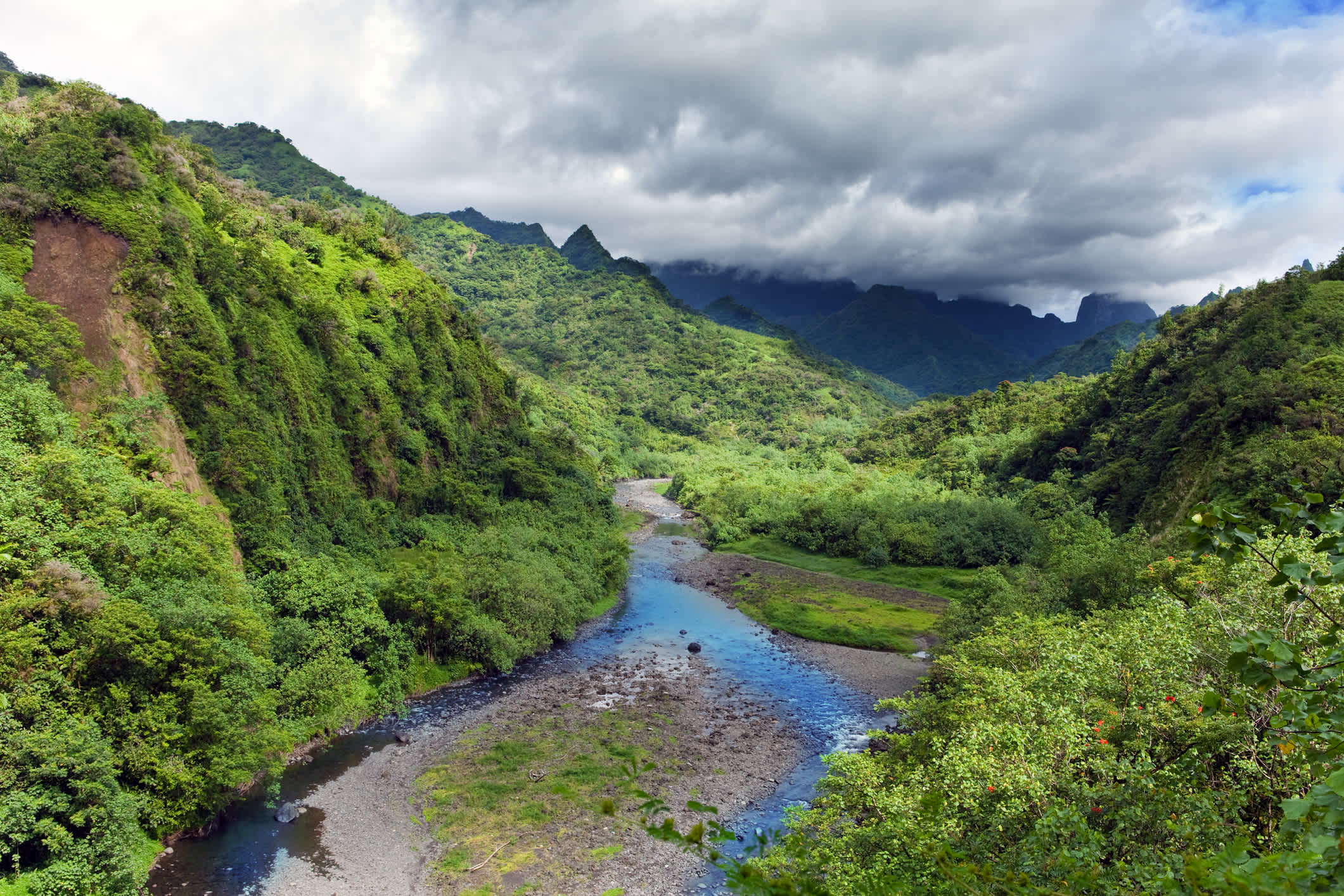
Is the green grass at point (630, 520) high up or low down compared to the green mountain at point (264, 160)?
down

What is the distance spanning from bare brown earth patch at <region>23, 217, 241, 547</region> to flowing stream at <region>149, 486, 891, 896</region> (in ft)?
39.4

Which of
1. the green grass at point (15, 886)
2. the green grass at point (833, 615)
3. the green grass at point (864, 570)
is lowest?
the green grass at point (833, 615)

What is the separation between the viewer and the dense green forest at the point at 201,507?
2327 cm

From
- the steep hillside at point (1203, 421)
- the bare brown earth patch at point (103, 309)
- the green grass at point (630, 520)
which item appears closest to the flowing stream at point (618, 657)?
the bare brown earth patch at point (103, 309)

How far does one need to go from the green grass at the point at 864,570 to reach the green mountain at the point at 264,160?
124 m

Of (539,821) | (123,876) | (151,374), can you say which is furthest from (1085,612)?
(151,374)

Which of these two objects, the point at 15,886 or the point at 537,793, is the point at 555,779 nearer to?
the point at 537,793

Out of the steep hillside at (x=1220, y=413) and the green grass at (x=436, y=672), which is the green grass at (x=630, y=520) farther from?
the steep hillside at (x=1220, y=413)

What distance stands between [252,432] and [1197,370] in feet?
252

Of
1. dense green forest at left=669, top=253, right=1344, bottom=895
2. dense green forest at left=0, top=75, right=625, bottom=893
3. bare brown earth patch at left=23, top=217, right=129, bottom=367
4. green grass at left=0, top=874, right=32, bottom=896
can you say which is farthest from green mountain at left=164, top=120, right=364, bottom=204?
green grass at left=0, top=874, right=32, bottom=896

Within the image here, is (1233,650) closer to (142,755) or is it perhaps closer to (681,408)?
(142,755)

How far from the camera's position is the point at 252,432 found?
38562 mm

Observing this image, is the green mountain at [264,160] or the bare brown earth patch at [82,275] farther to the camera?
the green mountain at [264,160]

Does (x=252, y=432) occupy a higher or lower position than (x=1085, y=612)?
higher
